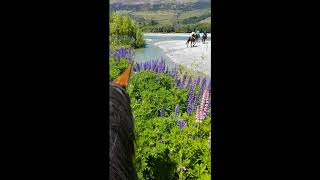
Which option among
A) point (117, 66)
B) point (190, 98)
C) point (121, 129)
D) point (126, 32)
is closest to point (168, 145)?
point (190, 98)

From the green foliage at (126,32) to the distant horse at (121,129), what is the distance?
5.36m

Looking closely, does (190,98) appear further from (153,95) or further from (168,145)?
(168,145)

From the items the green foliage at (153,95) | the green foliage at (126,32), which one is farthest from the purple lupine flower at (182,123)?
the green foliage at (126,32)

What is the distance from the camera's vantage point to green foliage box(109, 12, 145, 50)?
7564 millimetres

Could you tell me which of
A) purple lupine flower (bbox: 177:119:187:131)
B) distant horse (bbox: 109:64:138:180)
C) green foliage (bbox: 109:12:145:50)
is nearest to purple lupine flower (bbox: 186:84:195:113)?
purple lupine flower (bbox: 177:119:187:131)

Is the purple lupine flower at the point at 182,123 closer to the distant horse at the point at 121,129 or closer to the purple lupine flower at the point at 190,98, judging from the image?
the purple lupine flower at the point at 190,98

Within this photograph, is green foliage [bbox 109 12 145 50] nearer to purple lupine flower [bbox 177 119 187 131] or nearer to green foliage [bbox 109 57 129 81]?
green foliage [bbox 109 57 129 81]

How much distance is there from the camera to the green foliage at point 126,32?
756 cm

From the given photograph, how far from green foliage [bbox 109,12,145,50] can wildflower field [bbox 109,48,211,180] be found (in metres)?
3.08

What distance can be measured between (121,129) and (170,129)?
1.67 metres

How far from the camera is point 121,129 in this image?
1759 mm
